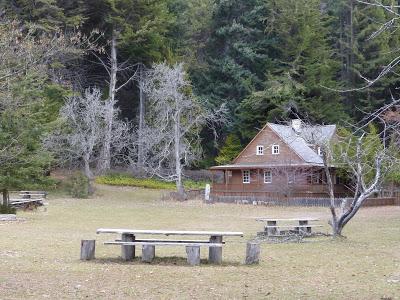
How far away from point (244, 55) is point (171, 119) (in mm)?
14301

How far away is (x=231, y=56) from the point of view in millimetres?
59156

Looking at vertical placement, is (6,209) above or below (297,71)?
below

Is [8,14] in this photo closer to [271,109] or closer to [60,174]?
[60,174]

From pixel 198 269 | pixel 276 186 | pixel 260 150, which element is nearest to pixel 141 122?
pixel 260 150

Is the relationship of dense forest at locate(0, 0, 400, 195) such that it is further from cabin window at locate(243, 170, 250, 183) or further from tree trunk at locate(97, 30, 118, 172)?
cabin window at locate(243, 170, 250, 183)

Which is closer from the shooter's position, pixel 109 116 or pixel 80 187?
pixel 80 187

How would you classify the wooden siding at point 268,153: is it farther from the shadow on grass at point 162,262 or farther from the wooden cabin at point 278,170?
the shadow on grass at point 162,262

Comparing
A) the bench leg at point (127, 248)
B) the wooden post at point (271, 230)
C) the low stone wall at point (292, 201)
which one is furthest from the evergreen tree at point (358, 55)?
the bench leg at point (127, 248)

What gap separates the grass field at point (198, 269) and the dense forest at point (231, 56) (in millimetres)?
27466

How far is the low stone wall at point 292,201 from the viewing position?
38.2 metres

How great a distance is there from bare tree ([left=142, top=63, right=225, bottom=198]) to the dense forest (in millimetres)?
1820

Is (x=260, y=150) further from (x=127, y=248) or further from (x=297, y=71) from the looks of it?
(x=127, y=248)

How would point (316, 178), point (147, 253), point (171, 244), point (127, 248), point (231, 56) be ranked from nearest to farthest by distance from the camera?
point (171, 244), point (147, 253), point (127, 248), point (316, 178), point (231, 56)

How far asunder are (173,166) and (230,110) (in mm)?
11112
